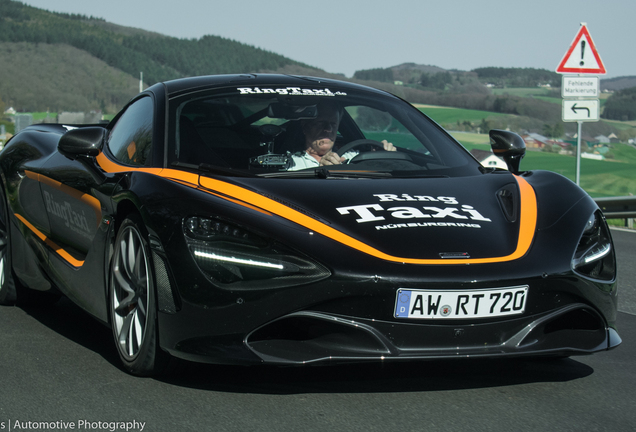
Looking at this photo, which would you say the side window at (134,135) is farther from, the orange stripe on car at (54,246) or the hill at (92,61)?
the hill at (92,61)

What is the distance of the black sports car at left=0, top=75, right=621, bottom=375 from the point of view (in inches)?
127

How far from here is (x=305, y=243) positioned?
10.8 ft

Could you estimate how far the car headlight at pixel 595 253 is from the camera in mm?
3539

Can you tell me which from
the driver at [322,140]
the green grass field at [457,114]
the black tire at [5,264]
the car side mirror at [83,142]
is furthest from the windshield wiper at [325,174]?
the green grass field at [457,114]

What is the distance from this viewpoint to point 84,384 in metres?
3.62

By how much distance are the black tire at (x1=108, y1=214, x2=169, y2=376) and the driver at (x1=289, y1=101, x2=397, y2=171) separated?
0.97 metres

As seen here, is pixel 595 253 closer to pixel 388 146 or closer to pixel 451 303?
pixel 451 303

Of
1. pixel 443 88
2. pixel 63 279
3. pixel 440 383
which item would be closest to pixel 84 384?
pixel 63 279

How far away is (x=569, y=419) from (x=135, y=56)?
99.7 m

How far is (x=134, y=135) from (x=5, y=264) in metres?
1.51

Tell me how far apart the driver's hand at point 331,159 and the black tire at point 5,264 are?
2197 mm

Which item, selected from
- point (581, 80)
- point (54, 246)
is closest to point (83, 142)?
point (54, 246)

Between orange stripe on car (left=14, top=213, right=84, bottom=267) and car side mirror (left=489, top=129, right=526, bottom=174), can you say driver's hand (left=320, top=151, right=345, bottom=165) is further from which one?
orange stripe on car (left=14, top=213, right=84, bottom=267)

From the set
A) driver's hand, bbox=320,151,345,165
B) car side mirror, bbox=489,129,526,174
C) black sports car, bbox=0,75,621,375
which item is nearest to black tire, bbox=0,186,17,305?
black sports car, bbox=0,75,621,375
